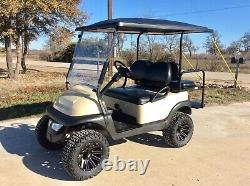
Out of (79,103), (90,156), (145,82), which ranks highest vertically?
(145,82)

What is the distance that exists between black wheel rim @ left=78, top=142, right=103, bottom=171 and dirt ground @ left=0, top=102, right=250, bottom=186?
0.51ft

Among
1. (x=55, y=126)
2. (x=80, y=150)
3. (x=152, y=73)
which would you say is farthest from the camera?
(x=152, y=73)

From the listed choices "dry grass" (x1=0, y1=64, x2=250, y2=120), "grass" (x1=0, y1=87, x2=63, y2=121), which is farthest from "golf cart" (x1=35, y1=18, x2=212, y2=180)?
"dry grass" (x1=0, y1=64, x2=250, y2=120)

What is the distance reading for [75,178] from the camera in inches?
149

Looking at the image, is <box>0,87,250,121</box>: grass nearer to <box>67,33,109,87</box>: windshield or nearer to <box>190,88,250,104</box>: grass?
<box>190,88,250,104</box>: grass

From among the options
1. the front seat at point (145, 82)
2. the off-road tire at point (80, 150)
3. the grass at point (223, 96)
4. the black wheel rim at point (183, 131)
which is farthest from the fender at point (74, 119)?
the grass at point (223, 96)

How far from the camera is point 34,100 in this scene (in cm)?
797

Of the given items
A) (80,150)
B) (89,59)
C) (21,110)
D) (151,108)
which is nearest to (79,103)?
(80,150)

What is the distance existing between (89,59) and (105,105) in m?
0.71

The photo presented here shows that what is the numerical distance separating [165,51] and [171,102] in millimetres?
7856

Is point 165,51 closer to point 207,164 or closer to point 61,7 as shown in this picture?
point 61,7

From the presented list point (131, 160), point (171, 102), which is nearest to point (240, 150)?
point (171, 102)

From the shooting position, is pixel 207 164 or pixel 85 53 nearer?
pixel 207 164

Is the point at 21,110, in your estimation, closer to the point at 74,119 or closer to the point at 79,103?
the point at 79,103
